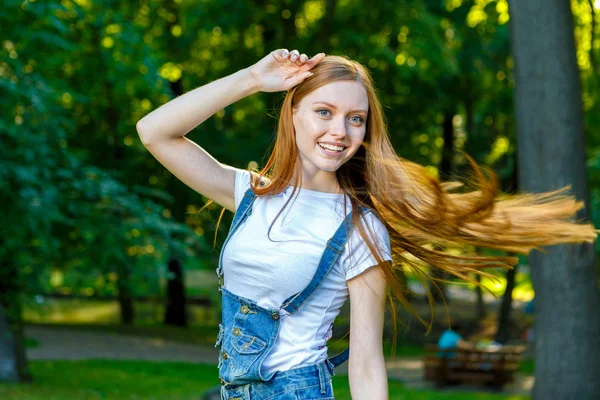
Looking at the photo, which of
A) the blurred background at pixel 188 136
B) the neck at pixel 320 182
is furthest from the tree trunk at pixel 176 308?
the neck at pixel 320 182

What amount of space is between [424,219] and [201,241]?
32.0ft

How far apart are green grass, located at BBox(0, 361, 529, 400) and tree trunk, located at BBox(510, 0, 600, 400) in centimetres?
383

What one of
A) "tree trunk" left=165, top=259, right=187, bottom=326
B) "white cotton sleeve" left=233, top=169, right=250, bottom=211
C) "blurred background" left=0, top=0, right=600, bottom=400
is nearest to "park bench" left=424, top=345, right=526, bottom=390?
"blurred background" left=0, top=0, right=600, bottom=400

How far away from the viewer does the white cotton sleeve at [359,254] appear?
2781mm

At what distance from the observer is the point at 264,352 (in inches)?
108

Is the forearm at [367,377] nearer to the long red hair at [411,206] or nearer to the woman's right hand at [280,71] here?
the long red hair at [411,206]

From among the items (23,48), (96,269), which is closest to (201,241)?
(96,269)

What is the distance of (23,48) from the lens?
10.4 metres

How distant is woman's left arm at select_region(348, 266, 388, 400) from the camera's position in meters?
2.76

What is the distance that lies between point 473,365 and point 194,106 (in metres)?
12.4

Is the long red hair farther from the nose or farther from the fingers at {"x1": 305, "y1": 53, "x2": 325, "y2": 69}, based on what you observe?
the nose

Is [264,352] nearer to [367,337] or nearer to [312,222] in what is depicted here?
[367,337]

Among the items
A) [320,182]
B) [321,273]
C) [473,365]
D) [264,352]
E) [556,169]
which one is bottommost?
[473,365]

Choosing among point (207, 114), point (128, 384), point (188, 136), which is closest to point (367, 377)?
point (207, 114)
